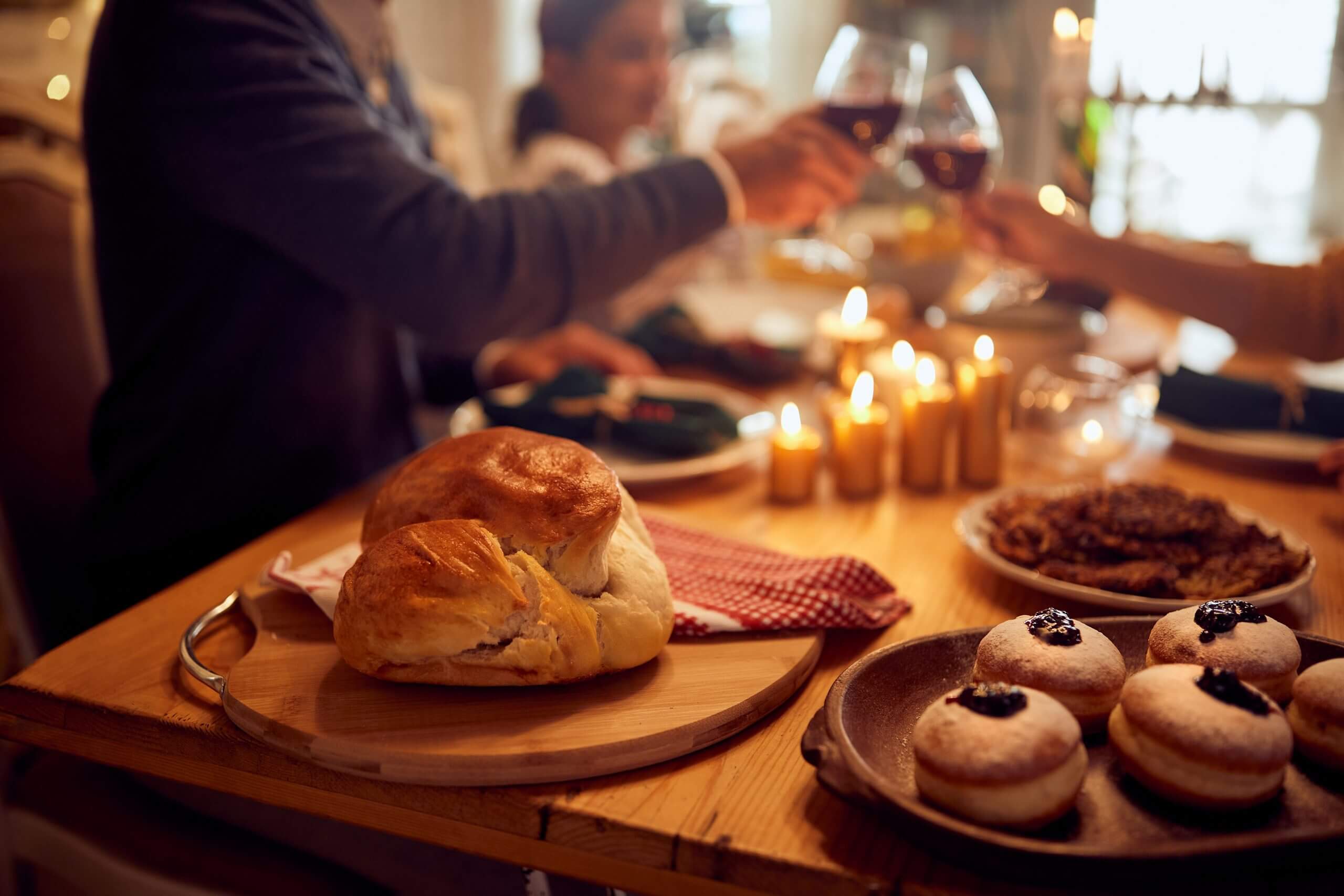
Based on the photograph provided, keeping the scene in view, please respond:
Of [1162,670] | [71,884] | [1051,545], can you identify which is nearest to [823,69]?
[1051,545]

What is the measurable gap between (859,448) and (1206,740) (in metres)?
0.68

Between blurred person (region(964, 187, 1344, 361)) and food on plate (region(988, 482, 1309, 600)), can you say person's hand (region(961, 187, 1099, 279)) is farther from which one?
food on plate (region(988, 482, 1309, 600))

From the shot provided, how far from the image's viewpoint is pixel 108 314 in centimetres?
134

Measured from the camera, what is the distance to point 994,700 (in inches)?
22.5

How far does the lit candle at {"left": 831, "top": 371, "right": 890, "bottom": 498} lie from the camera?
1207 mm

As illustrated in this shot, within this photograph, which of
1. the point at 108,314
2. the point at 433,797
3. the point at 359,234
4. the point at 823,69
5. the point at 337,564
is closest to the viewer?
the point at 433,797

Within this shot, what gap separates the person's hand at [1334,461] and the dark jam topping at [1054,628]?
0.65 meters

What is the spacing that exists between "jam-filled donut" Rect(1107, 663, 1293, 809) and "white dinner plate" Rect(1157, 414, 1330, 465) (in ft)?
2.63

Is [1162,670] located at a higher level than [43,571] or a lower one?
higher

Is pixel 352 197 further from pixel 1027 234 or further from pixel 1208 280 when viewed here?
pixel 1208 280

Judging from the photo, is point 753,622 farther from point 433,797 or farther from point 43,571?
point 43,571

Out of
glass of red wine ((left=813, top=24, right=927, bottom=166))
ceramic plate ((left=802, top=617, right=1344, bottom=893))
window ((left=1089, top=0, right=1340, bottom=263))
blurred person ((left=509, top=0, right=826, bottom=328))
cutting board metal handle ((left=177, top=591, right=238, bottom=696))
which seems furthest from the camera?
window ((left=1089, top=0, right=1340, bottom=263))

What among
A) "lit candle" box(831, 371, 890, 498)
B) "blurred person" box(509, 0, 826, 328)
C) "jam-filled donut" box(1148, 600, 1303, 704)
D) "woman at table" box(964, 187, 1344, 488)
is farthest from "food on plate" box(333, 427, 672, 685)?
"blurred person" box(509, 0, 826, 328)

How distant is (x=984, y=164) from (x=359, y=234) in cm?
92
